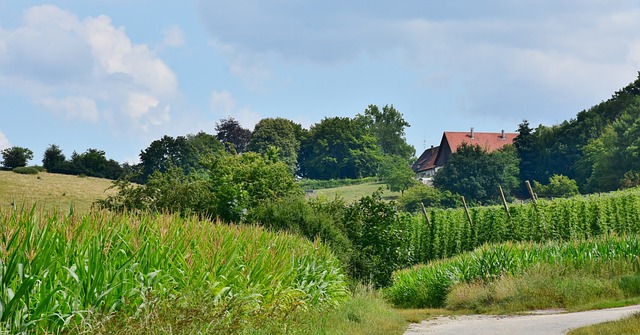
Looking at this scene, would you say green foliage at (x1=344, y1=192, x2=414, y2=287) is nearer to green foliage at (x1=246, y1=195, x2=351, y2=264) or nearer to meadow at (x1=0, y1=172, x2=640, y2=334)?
meadow at (x1=0, y1=172, x2=640, y2=334)

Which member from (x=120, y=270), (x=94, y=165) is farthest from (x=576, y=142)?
(x=120, y=270)

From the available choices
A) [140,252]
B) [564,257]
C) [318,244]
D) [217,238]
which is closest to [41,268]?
[140,252]

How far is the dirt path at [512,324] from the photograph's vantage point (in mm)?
11891

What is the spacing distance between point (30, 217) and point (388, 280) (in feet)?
49.1

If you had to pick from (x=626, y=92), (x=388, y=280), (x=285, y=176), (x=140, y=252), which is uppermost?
(x=626, y=92)

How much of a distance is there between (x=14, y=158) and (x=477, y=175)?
4223cm

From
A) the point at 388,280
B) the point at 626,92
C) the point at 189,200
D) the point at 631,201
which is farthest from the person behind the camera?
the point at 626,92

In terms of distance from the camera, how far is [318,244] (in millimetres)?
16703

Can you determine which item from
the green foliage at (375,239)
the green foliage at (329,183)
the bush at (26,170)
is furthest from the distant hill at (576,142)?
the green foliage at (375,239)

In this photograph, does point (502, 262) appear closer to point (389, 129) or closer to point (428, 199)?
point (428, 199)

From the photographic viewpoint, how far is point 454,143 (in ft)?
318

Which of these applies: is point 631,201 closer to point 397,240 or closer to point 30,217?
point 397,240

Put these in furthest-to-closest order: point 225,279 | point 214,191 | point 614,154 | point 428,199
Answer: point 428,199 → point 614,154 → point 214,191 → point 225,279

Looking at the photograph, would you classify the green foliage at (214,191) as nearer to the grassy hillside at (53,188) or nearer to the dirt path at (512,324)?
the dirt path at (512,324)
